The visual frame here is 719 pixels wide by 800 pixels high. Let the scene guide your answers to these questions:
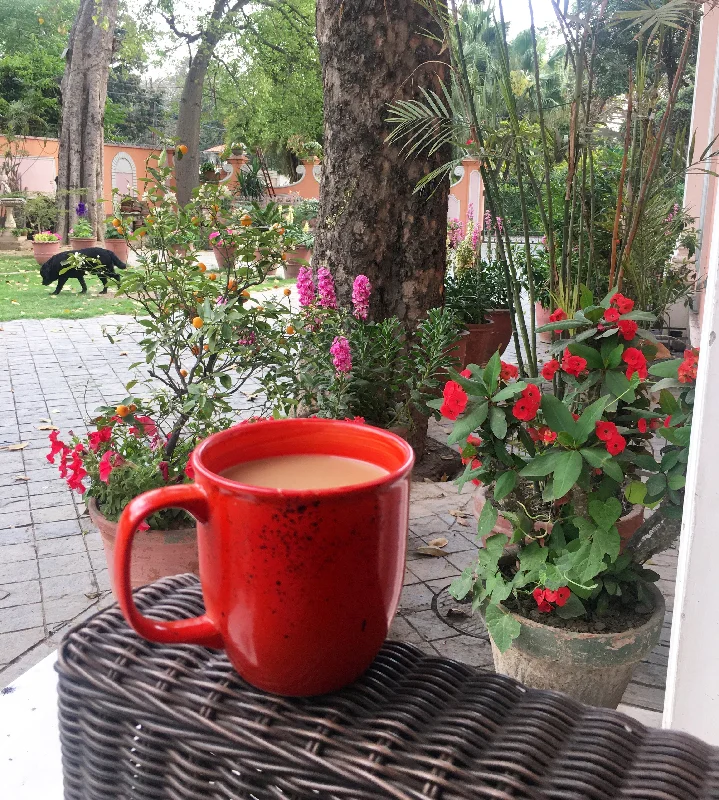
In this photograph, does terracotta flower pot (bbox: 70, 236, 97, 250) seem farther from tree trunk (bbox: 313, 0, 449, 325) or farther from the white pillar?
the white pillar

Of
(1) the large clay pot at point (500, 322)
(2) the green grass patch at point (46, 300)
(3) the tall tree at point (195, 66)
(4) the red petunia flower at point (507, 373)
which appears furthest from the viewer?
(3) the tall tree at point (195, 66)

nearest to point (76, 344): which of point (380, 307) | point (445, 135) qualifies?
point (380, 307)

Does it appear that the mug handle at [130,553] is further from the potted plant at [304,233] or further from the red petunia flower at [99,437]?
the potted plant at [304,233]

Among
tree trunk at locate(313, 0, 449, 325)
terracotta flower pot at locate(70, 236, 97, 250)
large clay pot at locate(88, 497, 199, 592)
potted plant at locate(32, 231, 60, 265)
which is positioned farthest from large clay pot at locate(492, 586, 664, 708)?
terracotta flower pot at locate(70, 236, 97, 250)

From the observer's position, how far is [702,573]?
0.98 m

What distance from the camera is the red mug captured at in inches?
23.4

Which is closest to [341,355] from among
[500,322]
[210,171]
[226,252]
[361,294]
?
[361,294]

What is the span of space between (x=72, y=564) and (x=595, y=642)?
2267mm

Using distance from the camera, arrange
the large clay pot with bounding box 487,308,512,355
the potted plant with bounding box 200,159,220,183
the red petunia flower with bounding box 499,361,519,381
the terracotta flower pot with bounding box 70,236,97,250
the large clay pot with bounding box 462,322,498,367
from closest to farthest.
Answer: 1. the red petunia flower with bounding box 499,361,519,381
2. the potted plant with bounding box 200,159,220,183
3. the large clay pot with bounding box 462,322,498,367
4. the large clay pot with bounding box 487,308,512,355
5. the terracotta flower pot with bounding box 70,236,97,250

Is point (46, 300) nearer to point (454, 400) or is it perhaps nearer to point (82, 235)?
point (82, 235)

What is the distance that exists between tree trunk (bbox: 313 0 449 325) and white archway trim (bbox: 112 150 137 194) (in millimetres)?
22783

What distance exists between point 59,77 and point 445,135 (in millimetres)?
30039

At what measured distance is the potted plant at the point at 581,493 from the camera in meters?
1.73

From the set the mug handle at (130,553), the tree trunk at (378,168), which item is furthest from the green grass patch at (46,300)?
the mug handle at (130,553)
